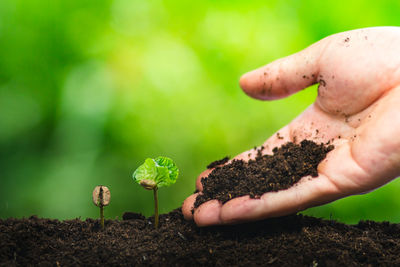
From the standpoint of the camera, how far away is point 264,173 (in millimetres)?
1602

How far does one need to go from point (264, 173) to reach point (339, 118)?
57 centimetres

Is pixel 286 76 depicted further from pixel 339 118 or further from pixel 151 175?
pixel 151 175

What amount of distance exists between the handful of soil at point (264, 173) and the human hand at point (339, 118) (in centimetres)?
4

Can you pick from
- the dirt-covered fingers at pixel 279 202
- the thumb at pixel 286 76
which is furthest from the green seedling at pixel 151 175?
the thumb at pixel 286 76

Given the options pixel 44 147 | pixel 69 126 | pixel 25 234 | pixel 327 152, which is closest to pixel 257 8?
pixel 327 152

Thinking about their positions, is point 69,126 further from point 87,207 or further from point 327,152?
point 327,152

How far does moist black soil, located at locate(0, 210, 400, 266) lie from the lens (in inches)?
52.3

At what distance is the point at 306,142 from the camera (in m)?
1.81

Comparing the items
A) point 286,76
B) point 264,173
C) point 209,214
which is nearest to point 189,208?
point 209,214

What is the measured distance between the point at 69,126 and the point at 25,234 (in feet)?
3.04

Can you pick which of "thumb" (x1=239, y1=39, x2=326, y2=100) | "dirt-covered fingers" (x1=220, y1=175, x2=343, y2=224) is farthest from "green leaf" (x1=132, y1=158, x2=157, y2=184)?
"thumb" (x1=239, y1=39, x2=326, y2=100)

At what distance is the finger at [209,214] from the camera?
1.51m

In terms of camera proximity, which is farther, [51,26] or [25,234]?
[51,26]

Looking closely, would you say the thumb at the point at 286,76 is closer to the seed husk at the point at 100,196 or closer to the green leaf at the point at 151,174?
the green leaf at the point at 151,174
